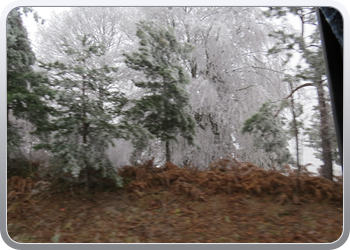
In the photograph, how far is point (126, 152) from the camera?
272 centimetres

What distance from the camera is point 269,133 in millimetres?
2658

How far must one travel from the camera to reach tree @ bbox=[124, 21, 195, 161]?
2762mm

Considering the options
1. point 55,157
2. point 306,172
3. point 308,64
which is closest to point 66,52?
point 55,157

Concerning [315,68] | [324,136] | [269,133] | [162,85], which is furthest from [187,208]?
[315,68]

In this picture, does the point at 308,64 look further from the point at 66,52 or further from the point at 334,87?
the point at 66,52

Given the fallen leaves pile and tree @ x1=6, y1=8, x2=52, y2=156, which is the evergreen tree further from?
tree @ x1=6, y1=8, x2=52, y2=156

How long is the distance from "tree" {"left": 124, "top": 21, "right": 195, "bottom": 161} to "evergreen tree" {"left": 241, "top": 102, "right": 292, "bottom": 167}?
0.78m

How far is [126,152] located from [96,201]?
0.67m

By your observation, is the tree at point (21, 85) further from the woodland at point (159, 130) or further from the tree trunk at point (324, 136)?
the tree trunk at point (324, 136)

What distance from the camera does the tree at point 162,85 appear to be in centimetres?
276

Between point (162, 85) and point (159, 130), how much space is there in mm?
580

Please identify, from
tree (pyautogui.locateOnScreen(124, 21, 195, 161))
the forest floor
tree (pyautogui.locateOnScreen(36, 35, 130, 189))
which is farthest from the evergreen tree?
tree (pyautogui.locateOnScreen(36, 35, 130, 189))

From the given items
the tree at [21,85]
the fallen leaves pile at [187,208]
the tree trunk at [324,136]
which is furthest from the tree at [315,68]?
the tree at [21,85]

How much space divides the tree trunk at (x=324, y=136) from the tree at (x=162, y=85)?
4.90ft
